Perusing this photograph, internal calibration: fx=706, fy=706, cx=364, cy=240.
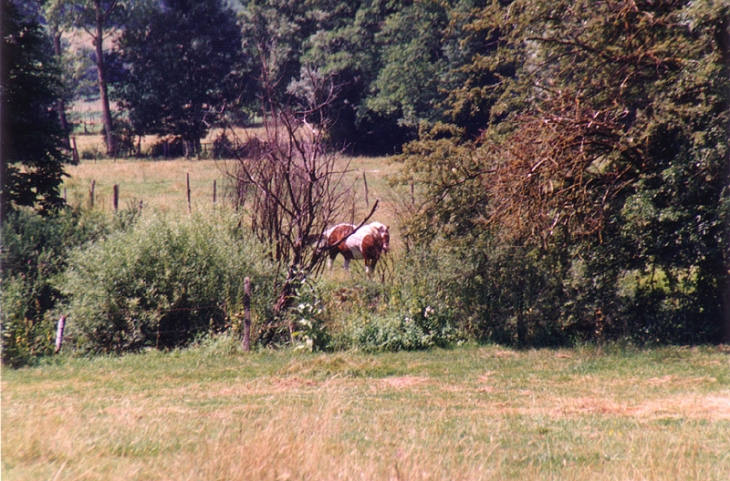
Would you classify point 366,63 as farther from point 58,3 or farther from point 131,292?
point 131,292

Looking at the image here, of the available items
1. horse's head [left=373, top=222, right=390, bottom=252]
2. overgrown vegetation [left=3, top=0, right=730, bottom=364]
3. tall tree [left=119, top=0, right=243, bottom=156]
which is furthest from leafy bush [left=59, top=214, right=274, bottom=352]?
tall tree [left=119, top=0, right=243, bottom=156]

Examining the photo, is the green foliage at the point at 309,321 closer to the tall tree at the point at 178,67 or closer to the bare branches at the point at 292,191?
the bare branches at the point at 292,191

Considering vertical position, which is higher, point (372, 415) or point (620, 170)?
point (620, 170)

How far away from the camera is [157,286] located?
14836mm

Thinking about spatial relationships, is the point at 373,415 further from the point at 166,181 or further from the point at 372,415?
the point at 166,181

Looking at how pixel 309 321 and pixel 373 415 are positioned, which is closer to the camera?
pixel 373 415

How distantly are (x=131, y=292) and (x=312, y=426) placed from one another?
8.96 m

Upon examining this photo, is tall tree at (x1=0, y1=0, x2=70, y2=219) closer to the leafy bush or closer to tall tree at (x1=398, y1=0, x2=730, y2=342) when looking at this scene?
the leafy bush

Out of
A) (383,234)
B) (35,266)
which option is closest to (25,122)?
(35,266)

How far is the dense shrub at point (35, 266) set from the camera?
45.5 ft

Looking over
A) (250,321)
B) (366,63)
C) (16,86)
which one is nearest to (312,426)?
(250,321)

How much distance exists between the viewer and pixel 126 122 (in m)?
56.3

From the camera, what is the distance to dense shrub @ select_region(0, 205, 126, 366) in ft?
45.5

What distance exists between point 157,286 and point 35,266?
12.3 ft
